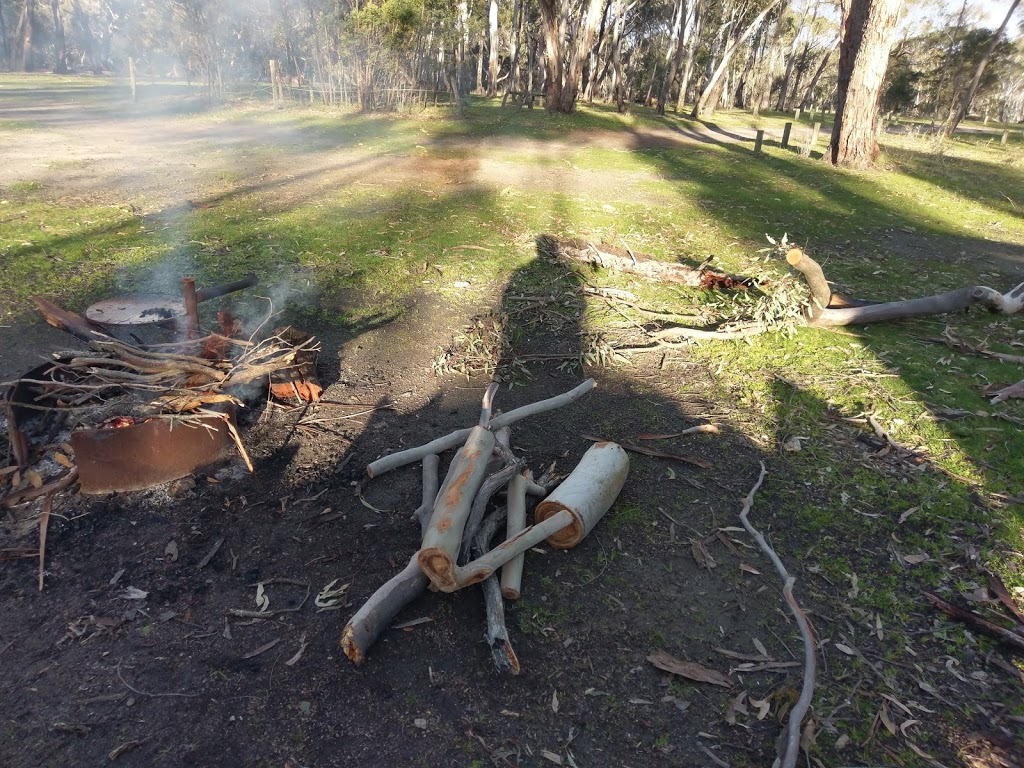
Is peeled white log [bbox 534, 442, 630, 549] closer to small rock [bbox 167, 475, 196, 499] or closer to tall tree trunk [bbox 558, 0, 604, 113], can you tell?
small rock [bbox 167, 475, 196, 499]

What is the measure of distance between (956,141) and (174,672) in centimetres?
2853

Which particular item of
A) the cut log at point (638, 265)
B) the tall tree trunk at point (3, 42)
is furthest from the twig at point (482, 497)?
the tall tree trunk at point (3, 42)

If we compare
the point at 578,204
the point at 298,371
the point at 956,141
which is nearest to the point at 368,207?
the point at 578,204

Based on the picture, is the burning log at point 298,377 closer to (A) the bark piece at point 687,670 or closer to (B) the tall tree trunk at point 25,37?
(A) the bark piece at point 687,670

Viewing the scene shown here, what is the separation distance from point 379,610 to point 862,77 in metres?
15.8

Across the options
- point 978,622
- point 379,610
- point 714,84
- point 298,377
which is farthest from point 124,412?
point 714,84

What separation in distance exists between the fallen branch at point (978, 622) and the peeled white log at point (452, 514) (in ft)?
8.32

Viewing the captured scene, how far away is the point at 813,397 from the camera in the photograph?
512 cm

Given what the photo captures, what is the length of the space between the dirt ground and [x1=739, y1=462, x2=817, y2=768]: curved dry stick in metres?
0.07

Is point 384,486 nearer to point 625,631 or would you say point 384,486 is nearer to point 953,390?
point 625,631

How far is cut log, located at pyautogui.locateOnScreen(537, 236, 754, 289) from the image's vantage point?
723 centimetres

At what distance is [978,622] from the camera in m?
3.01

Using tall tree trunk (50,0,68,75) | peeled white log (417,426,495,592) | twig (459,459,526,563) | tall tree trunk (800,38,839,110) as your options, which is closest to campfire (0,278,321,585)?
peeled white log (417,426,495,592)

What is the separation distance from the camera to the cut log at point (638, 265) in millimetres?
7227
